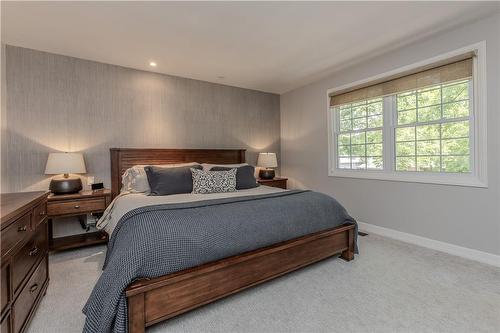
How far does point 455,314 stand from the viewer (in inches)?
66.4

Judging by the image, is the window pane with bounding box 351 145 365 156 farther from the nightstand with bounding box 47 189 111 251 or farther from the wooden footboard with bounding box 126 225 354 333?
the nightstand with bounding box 47 189 111 251

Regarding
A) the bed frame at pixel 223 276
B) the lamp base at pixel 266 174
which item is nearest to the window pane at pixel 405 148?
the bed frame at pixel 223 276

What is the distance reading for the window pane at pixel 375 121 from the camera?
3401 mm

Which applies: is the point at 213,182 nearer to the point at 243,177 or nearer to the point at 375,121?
the point at 243,177

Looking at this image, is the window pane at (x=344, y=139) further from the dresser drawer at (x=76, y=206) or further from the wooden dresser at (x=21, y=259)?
the wooden dresser at (x=21, y=259)

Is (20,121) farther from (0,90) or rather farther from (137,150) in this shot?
(137,150)

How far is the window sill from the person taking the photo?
2.54m

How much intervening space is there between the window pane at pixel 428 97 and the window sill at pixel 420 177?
0.86 metres

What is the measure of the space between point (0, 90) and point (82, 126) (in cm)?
84

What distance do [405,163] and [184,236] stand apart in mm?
2964

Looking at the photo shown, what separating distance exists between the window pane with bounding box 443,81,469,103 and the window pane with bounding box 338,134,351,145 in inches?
51.7

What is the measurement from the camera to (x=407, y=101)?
3.10 metres

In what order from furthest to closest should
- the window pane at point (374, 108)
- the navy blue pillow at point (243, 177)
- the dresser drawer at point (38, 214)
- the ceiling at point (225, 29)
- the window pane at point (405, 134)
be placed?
the window pane at point (374, 108), the navy blue pillow at point (243, 177), the window pane at point (405, 134), the ceiling at point (225, 29), the dresser drawer at point (38, 214)

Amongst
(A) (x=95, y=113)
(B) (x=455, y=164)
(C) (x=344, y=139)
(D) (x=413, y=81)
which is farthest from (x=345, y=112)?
(A) (x=95, y=113)
